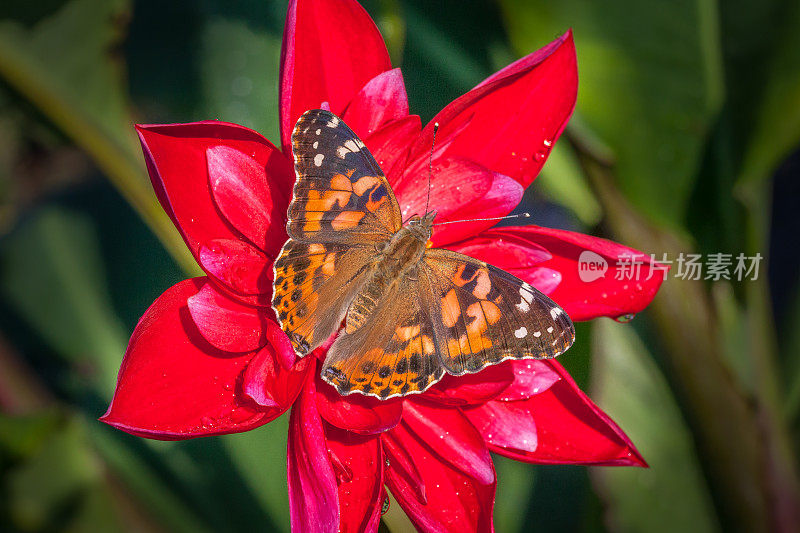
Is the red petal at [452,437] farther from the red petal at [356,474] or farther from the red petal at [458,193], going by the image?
the red petal at [458,193]

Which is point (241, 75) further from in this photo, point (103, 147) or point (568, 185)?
point (568, 185)

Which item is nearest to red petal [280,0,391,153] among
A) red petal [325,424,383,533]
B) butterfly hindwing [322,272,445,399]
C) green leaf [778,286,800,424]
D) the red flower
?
the red flower

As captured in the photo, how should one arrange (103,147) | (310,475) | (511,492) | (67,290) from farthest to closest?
(67,290) → (511,492) → (103,147) → (310,475)

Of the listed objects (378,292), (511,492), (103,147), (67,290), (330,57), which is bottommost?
(511,492)

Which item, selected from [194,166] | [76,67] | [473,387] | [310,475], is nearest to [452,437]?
[473,387]

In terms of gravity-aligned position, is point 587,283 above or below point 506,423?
above

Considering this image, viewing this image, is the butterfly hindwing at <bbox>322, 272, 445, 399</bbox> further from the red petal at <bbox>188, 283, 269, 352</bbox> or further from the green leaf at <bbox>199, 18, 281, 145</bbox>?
the green leaf at <bbox>199, 18, 281, 145</bbox>

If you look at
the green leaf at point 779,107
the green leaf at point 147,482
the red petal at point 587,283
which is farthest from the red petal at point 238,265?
the green leaf at point 779,107
